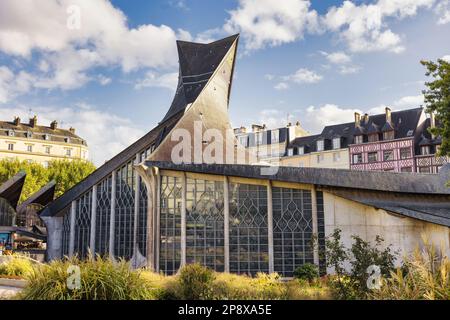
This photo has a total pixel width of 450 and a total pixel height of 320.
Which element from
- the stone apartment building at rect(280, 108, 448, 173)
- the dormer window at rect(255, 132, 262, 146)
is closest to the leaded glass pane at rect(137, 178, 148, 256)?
the stone apartment building at rect(280, 108, 448, 173)

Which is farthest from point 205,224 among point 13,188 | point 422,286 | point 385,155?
point 385,155

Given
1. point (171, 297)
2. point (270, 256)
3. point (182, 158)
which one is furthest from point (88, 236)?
point (171, 297)

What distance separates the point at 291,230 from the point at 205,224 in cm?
466

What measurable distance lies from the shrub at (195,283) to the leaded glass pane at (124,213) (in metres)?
14.4

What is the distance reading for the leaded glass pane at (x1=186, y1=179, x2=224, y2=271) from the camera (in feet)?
78.8

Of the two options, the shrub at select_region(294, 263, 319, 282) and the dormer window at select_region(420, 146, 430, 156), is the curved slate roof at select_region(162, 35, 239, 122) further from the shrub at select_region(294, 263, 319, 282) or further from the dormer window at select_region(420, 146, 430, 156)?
the dormer window at select_region(420, 146, 430, 156)

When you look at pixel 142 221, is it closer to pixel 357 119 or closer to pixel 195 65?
pixel 195 65

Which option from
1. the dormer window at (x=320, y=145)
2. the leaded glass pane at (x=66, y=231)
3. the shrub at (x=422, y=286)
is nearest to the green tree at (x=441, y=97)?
the shrub at (x=422, y=286)

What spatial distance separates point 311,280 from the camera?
1962 cm

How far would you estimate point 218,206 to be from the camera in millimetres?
24375

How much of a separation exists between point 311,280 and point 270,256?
3821mm

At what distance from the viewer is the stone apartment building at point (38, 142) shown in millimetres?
64438

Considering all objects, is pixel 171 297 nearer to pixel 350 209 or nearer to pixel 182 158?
pixel 350 209

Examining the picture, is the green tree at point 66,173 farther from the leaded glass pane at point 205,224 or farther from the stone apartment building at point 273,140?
the leaded glass pane at point 205,224
